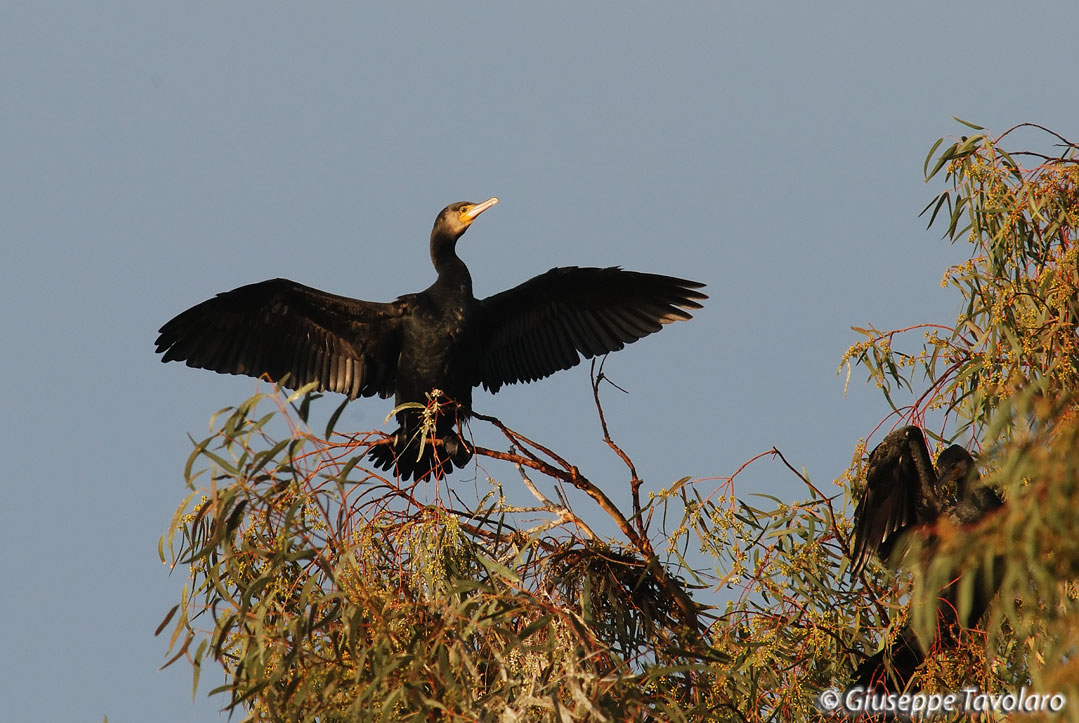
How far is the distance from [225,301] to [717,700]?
2.97 meters

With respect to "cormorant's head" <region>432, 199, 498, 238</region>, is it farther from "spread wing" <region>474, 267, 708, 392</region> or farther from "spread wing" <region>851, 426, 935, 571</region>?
"spread wing" <region>851, 426, 935, 571</region>

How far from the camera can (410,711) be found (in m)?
3.08

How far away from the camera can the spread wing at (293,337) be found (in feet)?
18.4

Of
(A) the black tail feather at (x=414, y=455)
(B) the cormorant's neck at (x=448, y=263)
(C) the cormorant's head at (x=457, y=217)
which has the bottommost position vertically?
(A) the black tail feather at (x=414, y=455)

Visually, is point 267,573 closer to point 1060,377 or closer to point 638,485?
point 638,485

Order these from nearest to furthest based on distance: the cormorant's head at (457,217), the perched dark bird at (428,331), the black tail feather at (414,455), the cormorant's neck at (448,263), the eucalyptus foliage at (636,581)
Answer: the eucalyptus foliage at (636,581) → the black tail feather at (414,455) → the perched dark bird at (428,331) → the cormorant's neck at (448,263) → the cormorant's head at (457,217)

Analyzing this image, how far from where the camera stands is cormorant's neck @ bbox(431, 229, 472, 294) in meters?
5.71

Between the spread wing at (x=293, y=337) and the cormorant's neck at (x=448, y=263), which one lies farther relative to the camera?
the cormorant's neck at (x=448, y=263)

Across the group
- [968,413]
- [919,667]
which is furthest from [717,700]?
[968,413]

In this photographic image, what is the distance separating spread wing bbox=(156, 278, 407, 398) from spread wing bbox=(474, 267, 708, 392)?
0.46 m

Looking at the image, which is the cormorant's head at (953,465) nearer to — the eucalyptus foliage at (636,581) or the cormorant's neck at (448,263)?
the eucalyptus foliage at (636,581)

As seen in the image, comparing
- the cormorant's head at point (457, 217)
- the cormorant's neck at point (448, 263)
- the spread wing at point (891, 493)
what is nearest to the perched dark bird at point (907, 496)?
the spread wing at point (891, 493)

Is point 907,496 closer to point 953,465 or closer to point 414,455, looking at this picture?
point 953,465

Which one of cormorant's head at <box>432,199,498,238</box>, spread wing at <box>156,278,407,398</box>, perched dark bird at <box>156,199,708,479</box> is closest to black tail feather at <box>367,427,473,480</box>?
perched dark bird at <box>156,199,708,479</box>
